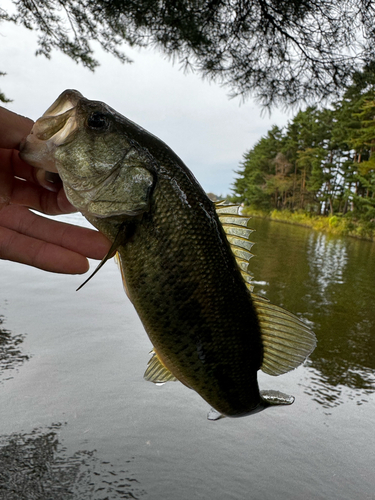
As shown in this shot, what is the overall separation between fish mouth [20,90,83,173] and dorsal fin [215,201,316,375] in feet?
1.85

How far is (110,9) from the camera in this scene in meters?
5.25

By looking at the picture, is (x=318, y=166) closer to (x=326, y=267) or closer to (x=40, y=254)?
(x=326, y=267)

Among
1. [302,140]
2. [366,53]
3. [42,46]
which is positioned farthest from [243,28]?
Answer: [302,140]

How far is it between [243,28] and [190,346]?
509 centimetres

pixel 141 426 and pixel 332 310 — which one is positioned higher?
pixel 332 310

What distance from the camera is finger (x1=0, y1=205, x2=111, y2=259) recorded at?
5.65 feet

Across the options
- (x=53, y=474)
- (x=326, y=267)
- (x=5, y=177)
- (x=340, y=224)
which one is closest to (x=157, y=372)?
(x=5, y=177)

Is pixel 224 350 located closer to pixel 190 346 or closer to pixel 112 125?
pixel 190 346

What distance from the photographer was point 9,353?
12.6 ft

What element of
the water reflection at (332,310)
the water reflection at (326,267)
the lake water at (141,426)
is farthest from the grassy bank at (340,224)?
the lake water at (141,426)

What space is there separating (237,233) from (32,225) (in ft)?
2.74

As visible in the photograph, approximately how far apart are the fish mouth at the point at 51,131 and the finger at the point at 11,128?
0.33 m

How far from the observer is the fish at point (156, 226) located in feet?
4.64

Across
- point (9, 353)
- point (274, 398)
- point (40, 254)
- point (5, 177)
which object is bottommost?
point (9, 353)
